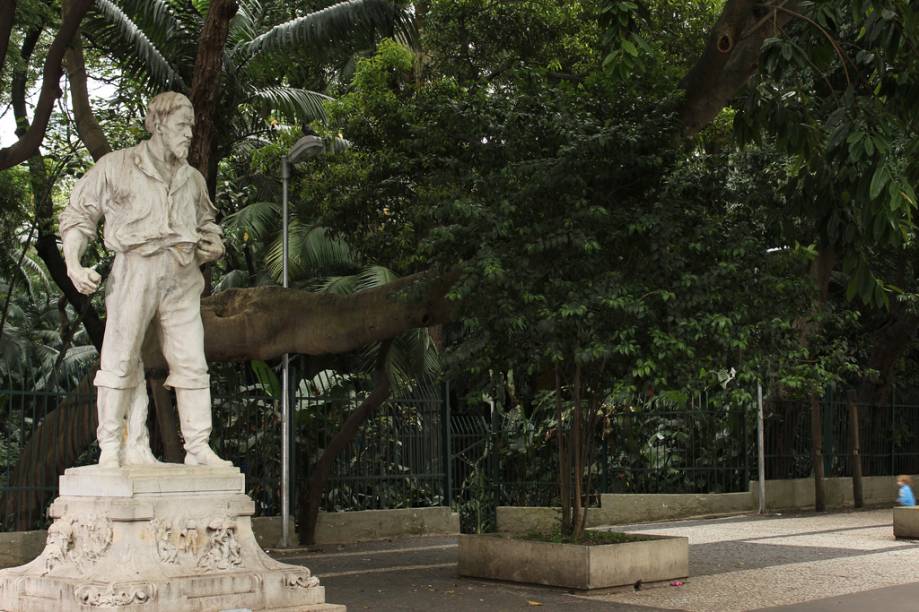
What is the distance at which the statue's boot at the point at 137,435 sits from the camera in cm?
830

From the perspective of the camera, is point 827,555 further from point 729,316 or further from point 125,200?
point 125,200

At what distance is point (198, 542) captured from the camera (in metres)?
8.02

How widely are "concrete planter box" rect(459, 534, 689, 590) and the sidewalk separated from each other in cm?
12

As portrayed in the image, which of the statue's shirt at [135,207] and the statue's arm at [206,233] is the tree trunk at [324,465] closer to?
the statue's arm at [206,233]

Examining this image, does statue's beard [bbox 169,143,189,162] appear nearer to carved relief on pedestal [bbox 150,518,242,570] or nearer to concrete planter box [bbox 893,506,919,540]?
carved relief on pedestal [bbox 150,518,242,570]

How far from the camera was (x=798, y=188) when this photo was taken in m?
12.5

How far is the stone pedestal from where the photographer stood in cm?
764

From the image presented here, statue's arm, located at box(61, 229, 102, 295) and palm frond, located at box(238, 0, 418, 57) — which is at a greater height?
palm frond, located at box(238, 0, 418, 57)

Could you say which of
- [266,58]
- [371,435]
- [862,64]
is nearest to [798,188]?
[862,64]

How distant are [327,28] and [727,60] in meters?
7.18

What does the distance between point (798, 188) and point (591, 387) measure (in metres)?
3.05

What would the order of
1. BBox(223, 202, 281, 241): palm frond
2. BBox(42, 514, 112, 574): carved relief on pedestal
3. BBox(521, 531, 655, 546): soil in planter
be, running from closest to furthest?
BBox(42, 514, 112, 574): carved relief on pedestal, BBox(521, 531, 655, 546): soil in planter, BBox(223, 202, 281, 241): palm frond

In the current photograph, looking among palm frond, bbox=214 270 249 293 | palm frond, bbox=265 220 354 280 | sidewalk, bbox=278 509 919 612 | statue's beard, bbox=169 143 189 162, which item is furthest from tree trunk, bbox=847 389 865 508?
statue's beard, bbox=169 143 189 162

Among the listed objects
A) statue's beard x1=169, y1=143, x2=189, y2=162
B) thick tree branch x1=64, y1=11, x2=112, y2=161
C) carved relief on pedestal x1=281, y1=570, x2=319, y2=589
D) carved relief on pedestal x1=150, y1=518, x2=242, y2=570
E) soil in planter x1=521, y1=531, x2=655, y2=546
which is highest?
thick tree branch x1=64, y1=11, x2=112, y2=161
